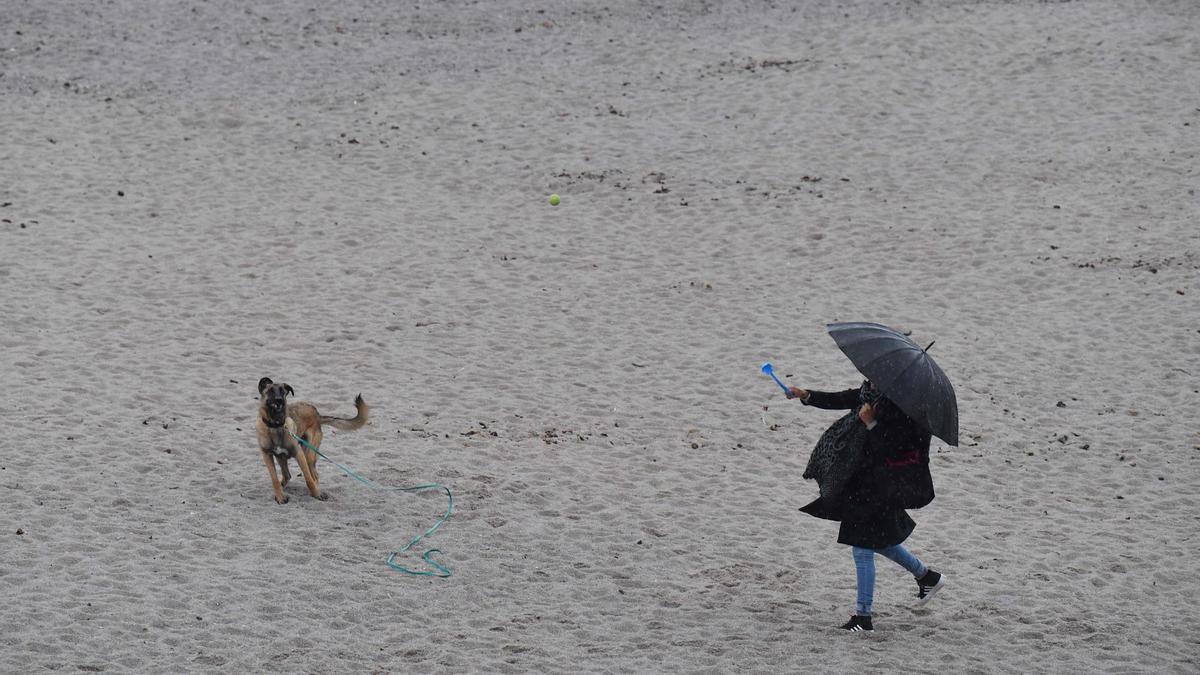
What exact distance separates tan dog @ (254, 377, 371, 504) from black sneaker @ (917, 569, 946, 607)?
410cm

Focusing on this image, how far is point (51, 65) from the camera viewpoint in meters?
20.3

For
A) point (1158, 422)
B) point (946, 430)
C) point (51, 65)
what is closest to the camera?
point (946, 430)

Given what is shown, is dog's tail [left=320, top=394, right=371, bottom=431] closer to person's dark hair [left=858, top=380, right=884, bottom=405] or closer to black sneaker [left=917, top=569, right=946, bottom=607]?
person's dark hair [left=858, top=380, right=884, bottom=405]

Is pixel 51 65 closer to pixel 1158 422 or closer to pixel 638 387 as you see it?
pixel 638 387

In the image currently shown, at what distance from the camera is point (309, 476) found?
9.49 meters

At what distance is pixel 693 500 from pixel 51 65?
1474 centimetres

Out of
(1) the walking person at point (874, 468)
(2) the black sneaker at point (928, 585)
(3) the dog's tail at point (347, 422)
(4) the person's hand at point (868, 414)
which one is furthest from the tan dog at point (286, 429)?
(2) the black sneaker at point (928, 585)

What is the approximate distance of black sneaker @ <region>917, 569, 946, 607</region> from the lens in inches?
324

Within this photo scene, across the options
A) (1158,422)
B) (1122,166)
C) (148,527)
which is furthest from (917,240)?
(148,527)

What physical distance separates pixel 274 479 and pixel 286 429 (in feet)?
1.36

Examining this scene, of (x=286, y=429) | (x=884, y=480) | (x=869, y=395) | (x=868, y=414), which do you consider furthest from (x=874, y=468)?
(x=286, y=429)

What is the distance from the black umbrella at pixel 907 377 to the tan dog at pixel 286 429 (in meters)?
3.86

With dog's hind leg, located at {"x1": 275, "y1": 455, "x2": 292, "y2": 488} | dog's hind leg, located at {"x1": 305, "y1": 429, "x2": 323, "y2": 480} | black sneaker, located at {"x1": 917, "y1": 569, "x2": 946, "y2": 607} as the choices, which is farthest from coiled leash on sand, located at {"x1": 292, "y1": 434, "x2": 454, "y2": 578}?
black sneaker, located at {"x1": 917, "y1": 569, "x2": 946, "y2": 607}

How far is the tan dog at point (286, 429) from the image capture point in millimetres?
9109
